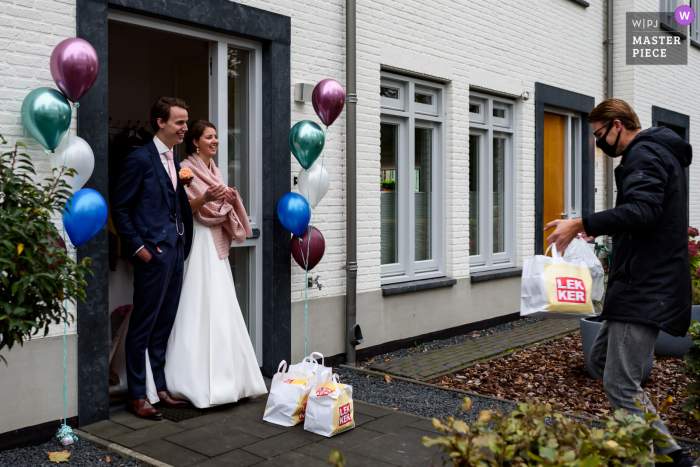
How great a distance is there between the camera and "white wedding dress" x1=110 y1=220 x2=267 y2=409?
504 centimetres

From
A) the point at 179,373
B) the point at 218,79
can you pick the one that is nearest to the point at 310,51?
the point at 218,79

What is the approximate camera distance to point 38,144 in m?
4.43

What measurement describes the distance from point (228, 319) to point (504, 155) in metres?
5.63

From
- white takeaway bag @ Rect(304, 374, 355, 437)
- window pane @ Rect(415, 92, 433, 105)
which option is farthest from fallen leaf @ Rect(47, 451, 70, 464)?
window pane @ Rect(415, 92, 433, 105)

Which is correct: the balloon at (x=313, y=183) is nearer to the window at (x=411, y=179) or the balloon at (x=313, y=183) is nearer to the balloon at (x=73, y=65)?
the window at (x=411, y=179)

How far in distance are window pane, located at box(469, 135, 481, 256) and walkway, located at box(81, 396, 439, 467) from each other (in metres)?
4.26

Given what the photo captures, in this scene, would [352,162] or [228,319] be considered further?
[352,162]

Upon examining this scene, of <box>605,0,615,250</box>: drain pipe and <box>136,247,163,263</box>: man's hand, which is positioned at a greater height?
<box>605,0,615,250</box>: drain pipe

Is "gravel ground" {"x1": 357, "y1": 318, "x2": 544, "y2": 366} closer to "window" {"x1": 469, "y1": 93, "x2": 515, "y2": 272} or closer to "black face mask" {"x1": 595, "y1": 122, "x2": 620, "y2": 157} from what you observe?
"window" {"x1": 469, "y1": 93, "x2": 515, "y2": 272}

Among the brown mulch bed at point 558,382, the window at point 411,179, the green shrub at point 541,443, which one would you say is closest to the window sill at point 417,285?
the window at point 411,179

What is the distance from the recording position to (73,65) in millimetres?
4105

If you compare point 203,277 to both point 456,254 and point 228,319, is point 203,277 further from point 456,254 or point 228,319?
point 456,254

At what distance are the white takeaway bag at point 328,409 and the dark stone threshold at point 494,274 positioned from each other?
4170 mm

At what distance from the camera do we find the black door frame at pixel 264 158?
464 cm
